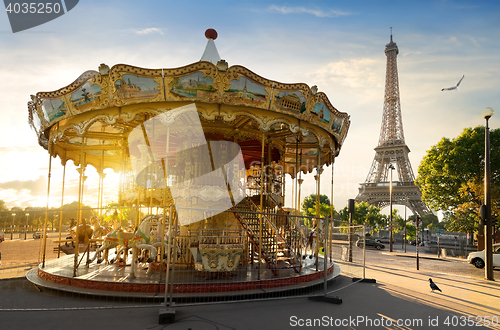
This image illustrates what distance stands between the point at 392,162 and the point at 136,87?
59.1 meters

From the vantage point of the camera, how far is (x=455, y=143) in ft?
81.3

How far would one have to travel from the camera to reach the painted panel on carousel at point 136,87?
321 inches

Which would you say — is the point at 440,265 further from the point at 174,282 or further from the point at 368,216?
the point at 368,216

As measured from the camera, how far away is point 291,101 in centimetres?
910

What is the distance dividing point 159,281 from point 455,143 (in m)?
25.1

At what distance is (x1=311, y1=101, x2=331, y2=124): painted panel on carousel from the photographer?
9.72 meters

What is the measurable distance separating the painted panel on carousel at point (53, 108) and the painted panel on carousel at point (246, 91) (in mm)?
4706

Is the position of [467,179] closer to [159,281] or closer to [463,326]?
[463,326]

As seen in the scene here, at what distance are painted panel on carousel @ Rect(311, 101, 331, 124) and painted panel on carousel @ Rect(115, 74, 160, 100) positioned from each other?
446 cm

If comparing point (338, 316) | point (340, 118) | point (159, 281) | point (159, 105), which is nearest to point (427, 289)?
point (338, 316)

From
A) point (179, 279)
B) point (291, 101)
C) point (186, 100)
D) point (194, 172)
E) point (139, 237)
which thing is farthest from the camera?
point (194, 172)

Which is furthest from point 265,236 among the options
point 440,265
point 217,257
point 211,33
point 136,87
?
point 440,265

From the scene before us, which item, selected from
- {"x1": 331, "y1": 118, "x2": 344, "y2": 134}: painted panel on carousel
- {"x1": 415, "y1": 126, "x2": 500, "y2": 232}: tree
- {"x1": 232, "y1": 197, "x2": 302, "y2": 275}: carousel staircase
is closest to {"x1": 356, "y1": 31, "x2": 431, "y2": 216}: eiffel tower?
{"x1": 415, "y1": 126, "x2": 500, "y2": 232}: tree

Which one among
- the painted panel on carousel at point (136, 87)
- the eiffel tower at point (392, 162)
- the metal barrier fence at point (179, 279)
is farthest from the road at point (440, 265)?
the eiffel tower at point (392, 162)
